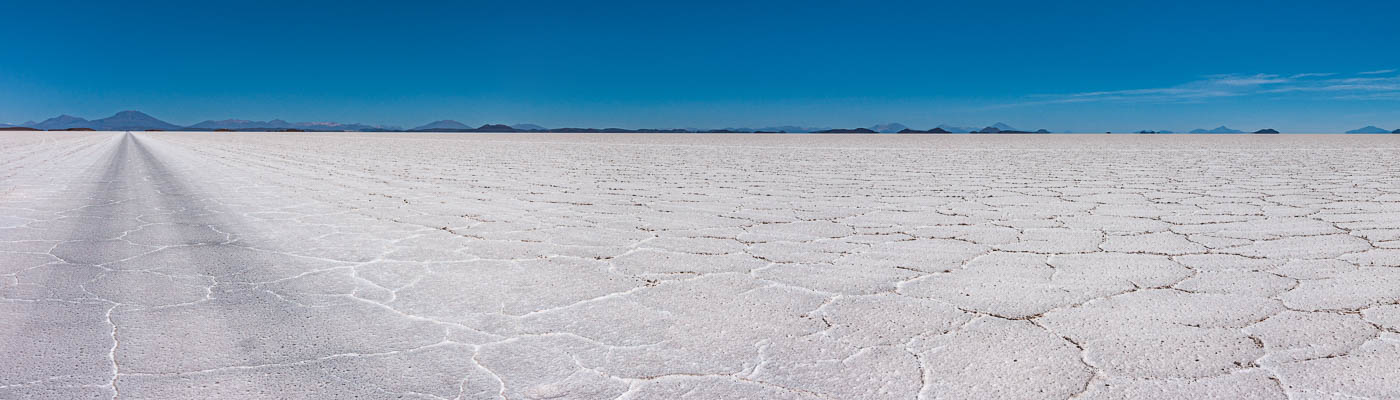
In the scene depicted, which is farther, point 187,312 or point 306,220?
point 306,220

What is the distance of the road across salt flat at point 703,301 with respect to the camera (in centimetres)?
140

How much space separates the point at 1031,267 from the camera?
2.36m

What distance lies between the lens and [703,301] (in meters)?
1.96

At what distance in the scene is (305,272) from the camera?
2312 mm

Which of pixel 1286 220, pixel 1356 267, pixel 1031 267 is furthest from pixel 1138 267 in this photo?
pixel 1286 220

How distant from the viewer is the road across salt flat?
1396 millimetres

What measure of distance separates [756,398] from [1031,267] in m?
1.38

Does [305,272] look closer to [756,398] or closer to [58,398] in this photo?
[58,398]

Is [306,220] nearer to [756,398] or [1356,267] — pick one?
[756,398]

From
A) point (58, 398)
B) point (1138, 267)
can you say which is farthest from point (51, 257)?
point (1138, 267)

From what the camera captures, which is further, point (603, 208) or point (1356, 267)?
point (603, 208)

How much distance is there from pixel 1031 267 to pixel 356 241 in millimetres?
2314

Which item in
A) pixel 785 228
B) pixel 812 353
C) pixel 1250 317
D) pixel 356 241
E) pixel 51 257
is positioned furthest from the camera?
pixel 785 228

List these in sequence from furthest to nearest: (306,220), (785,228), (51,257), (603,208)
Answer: (603,208)
(306,220)
(785,228)
(51,257)
